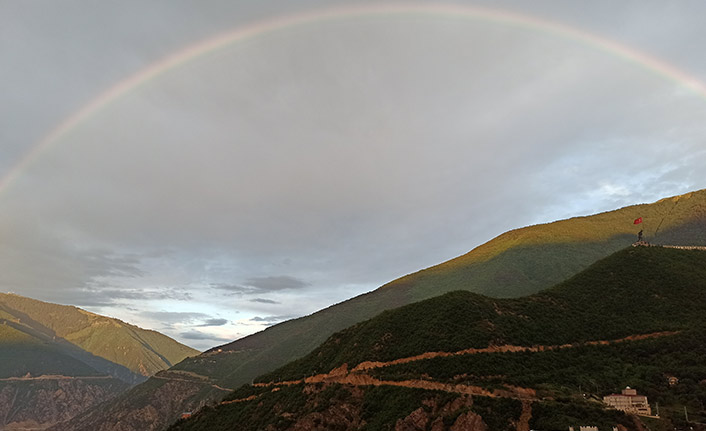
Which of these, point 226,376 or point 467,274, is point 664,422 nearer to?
point 467,274

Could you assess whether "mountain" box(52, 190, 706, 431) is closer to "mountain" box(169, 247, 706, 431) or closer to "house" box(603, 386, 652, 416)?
"mountain" box(169, 247, 706, 431)

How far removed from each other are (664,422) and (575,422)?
A: 10696 millimetres

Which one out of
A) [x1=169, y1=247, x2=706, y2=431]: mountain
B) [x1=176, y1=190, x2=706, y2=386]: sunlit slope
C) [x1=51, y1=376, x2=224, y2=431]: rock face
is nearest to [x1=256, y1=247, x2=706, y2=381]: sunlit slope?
[x1=169, y1=247, x2=706, y2=431]: mountain

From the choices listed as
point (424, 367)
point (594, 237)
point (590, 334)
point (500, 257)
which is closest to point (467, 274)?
point (500, 257)

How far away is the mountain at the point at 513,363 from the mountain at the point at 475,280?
2040 inches

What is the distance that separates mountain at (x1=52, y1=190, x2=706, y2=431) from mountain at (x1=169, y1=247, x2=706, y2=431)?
51.8 meters

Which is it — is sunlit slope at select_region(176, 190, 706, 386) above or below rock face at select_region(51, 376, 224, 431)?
above

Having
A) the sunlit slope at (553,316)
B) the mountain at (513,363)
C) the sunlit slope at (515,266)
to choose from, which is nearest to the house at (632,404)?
the mountain at (513,363)

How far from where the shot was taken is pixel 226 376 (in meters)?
173

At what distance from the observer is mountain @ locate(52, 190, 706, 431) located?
477 ft

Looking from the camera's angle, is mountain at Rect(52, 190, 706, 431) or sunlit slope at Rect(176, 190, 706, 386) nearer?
sunlit slope at Rect(176, 190, 706, 386)

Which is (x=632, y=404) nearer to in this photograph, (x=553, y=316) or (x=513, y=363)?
(x=513, y=363)

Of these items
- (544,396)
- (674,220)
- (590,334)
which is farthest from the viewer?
(674,220)

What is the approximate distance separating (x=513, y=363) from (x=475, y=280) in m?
101
